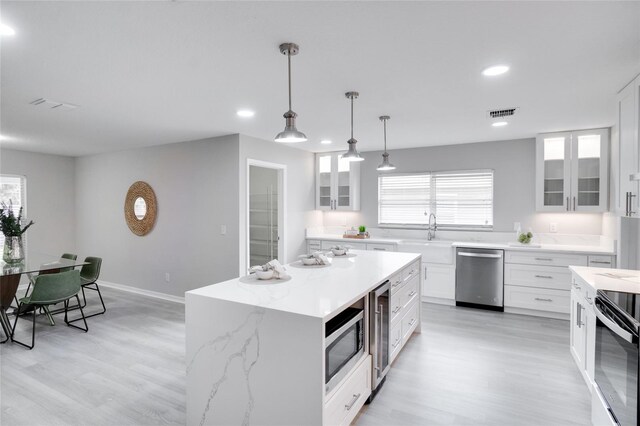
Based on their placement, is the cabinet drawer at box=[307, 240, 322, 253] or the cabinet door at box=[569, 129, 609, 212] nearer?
the cabinet door at box=[569, 129, 609, 212]

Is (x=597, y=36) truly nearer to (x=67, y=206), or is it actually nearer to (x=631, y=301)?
(x=631, y=301)

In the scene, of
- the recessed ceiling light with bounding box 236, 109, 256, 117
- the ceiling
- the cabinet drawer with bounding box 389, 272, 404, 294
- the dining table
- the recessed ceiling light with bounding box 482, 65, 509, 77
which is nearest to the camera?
the ceiling

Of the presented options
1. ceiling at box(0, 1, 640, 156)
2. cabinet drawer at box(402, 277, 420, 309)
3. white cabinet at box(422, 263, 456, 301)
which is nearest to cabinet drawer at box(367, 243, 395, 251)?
white cabinet at box(422, 263, 456, 301)

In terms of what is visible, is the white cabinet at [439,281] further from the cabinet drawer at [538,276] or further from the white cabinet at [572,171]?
the white cabinet at [572,171]

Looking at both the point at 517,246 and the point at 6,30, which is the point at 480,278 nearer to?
the point at 517,246

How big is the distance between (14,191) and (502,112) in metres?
7.55

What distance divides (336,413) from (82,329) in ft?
11.7

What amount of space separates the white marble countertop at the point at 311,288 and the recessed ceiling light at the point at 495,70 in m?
1.64

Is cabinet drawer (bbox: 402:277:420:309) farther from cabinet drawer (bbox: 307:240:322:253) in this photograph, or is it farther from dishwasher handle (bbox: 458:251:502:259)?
cabinet drawer (bbox: 307:240:322:253)

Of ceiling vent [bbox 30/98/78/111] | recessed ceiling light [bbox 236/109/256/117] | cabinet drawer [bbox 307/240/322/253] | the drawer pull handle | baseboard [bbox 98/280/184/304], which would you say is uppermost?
recessed ceiling light [bbox 236/109/256/117]

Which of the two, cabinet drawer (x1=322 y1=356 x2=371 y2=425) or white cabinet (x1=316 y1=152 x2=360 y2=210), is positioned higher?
white cabinet (x1=316 y1=152 x2=360 y2=210)

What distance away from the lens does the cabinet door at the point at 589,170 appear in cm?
425

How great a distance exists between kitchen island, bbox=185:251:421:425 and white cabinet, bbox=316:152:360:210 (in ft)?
12.2

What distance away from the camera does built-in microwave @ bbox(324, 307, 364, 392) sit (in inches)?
71.3
